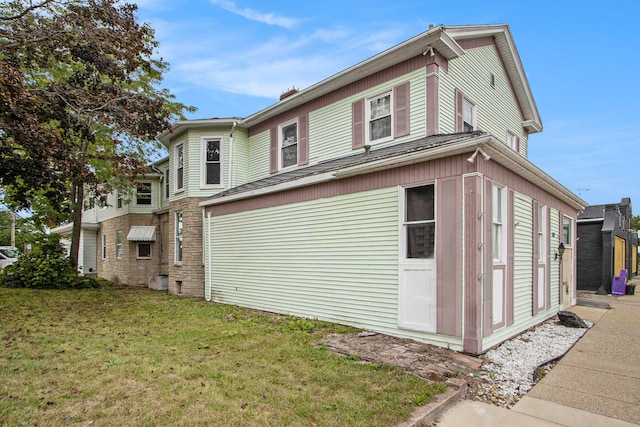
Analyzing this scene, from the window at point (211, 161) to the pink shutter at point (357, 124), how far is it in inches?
214

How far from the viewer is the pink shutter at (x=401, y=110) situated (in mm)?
8633

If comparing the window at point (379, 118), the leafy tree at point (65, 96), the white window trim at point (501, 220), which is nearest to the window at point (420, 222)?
the white window trim at point (501, 220)

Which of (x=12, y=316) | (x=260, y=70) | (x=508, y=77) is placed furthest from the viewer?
(x=260, y=70)

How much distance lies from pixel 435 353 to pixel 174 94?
17.7m

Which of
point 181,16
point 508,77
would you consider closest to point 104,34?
point 181,16

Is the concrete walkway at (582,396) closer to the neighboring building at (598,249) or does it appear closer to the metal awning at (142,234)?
the neighboring building at (598,249)

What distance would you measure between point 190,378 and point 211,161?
31.2 feet

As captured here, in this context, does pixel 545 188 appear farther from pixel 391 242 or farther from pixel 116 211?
pixel 116 211

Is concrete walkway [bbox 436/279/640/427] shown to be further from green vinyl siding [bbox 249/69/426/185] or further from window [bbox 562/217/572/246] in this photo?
green vinyl siding [bbox 249/69/426/185]

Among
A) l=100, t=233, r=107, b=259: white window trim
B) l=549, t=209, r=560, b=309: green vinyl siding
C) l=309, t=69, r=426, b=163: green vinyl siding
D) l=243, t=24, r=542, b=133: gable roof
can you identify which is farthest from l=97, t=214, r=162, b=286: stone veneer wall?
l=549, t=209, r=560, b=309: green vinyl siding

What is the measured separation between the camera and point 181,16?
1107 centimetres

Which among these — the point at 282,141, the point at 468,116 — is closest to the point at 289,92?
the point at 282,141

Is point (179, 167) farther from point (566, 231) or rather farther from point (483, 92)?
point (566, 231)

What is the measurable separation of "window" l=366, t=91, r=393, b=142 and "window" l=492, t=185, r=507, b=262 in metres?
3.03
